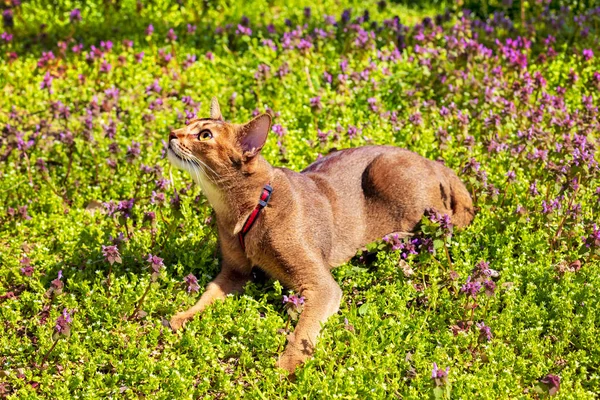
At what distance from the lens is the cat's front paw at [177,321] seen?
220 inches

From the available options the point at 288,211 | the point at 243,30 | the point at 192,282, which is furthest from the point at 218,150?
the point at 243,30

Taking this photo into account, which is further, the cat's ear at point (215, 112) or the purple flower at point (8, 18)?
the purple flower at point (8, 18)

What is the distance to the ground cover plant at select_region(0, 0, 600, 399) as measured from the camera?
5.21m

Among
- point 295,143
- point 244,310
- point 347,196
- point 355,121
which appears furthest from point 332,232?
point 355,121

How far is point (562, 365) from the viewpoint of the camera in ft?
17.0

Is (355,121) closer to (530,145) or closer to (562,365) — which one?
(530,145)

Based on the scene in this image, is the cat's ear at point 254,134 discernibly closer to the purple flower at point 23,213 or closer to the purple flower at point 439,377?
the purple flower at point 439,377

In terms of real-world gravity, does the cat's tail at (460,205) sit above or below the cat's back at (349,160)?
below

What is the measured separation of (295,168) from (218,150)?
1.90 meters

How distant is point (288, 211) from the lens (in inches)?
228

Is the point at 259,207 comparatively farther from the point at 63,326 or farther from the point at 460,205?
the point at 460,205

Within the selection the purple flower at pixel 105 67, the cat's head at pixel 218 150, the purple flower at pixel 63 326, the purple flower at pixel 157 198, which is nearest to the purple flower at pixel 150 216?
the purple flower at pixel 157 198

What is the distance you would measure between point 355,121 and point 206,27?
279cm

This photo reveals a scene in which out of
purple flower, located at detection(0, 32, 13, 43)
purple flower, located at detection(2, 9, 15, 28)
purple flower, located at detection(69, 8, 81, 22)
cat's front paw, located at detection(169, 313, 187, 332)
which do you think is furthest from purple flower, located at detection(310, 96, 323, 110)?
purple flower, located at detection(2, 9, 15, 28)
